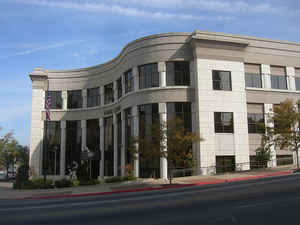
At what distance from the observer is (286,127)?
29516 mm

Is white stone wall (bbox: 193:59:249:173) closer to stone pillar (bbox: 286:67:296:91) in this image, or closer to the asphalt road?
stone pillar (bbox: 286:67:296:91)

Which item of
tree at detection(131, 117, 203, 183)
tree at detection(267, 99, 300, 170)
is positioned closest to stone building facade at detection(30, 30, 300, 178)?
tree at detection(267, 99, 300, 170)

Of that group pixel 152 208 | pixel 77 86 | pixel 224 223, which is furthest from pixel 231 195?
pixel 77 86

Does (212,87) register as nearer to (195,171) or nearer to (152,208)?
(195,171)

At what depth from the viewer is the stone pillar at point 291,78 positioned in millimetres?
37781

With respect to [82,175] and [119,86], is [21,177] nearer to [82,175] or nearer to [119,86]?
[82,175]

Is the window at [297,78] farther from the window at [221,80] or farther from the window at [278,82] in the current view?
the window at [221,80]

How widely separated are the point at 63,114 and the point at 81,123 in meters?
3.52

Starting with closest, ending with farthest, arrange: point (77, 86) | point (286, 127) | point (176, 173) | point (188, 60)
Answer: point (286, 127), point (176, 173), point (188, 60), point (77, 86)

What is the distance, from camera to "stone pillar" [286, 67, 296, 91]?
37.8 m

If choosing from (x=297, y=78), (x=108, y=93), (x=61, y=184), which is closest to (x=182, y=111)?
(x=61, y=184)

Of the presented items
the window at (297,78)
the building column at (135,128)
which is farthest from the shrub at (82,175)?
the window at (297,78)

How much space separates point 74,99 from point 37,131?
24.6ft

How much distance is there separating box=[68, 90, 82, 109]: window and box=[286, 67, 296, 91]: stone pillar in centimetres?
3007
